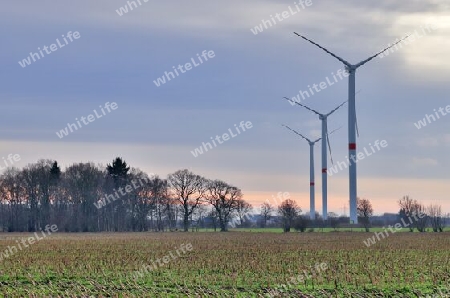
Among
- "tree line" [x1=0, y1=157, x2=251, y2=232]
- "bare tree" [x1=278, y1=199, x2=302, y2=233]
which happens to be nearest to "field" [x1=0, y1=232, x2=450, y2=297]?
"bare tree" [x1=278, y1=199, x2=302, y2=233]

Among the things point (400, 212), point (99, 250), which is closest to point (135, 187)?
point (400, 212)

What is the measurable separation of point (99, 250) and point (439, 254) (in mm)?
20397

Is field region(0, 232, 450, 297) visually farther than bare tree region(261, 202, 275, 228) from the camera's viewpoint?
No

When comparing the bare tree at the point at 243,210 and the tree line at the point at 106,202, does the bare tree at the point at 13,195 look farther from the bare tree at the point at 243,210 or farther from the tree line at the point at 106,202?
the bare tree at the point at 243,210

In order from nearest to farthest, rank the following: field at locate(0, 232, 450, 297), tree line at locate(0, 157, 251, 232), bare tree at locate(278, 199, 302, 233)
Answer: field at locate(0, 232, 450, 297)
bare tree at locate(278, 199, 302, 233)
tree line at locate(0, 157, 251, 232)

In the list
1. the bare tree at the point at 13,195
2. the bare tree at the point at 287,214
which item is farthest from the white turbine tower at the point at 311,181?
the bare tree at the point at 13,195

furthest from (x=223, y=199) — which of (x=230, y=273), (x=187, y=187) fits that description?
(x=230, y=273)

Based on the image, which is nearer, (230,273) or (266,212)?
(230,273)

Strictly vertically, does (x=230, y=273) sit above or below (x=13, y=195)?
below

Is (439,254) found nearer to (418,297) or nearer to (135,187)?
(418,297)

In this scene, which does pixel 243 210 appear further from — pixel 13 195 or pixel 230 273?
pixel 230 273

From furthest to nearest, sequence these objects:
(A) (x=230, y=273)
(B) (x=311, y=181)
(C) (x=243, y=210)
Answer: (C) (x=243, y=210) → (B) (x=311, y=181) → (A) (x=230, y=273)

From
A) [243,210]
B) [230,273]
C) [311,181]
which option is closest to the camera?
[230,273]

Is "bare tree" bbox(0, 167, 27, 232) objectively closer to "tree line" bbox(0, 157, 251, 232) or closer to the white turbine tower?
"tree line" bbox(0, 157, 251, 232)
